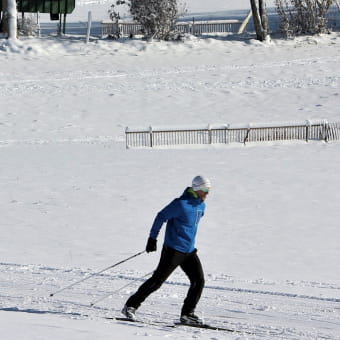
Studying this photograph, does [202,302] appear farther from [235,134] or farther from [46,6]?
[46,6]

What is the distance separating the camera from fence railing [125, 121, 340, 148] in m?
25.4

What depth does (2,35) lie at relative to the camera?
3875 cm

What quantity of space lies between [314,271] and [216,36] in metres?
29.7

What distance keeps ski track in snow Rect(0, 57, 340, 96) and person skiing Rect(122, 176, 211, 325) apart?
2374 cm

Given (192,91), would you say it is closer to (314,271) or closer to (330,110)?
(330,110)

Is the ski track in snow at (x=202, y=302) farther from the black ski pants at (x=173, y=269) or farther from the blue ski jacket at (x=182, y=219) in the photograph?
the blue ski jacket at (x=182, y=219)

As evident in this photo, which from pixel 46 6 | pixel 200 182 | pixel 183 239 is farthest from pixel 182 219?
pixel 46 6

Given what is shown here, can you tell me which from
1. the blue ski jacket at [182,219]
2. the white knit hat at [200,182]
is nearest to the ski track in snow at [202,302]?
the blue ski jacket at [182,219]

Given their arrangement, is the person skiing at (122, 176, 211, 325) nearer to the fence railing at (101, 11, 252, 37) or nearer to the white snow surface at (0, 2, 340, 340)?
the white snow surface at (0, 2, 340, 340)

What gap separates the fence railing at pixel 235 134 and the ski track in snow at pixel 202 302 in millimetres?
14020

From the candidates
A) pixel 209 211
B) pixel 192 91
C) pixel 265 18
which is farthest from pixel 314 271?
pixel 265 18

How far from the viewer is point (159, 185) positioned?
19375mm

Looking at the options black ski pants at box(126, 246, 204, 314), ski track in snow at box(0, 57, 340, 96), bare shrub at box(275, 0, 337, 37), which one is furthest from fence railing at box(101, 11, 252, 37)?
black ski pants at box(126, 246, 204, 314)

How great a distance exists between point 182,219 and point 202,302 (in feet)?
6.07
